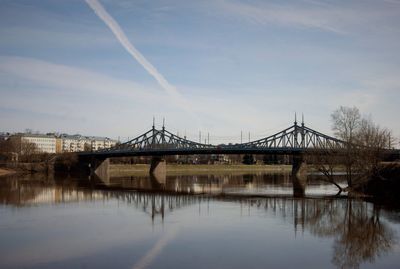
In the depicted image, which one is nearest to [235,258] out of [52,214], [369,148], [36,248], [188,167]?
[36,248]

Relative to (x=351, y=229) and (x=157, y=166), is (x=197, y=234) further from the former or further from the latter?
(x=157, y=166)

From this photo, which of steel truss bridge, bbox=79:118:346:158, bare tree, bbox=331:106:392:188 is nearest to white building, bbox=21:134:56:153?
steel truss bridge, bbox=79:118:346:158

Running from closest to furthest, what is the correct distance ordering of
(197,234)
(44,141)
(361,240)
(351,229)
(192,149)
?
1. (361,240)
2. (197,234)
3. (351,229)
4. (192,149)
5. (44,141)

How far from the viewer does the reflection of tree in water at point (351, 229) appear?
17250mm

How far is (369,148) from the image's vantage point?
39094 mm

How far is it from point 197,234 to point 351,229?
740 cm

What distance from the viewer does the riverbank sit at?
94387 millimetres

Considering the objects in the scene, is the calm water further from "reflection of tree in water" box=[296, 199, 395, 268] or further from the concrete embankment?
the concrete embankment

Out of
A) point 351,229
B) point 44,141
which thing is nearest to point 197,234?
point 351,229

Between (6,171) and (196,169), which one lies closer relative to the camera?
(6,171)

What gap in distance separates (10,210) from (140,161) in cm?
8898

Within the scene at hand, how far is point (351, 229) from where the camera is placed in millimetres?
22719

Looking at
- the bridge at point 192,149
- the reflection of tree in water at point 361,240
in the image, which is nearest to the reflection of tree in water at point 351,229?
the reflection of tree in water at point 361,240

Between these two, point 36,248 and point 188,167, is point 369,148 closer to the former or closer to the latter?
point 36,248
